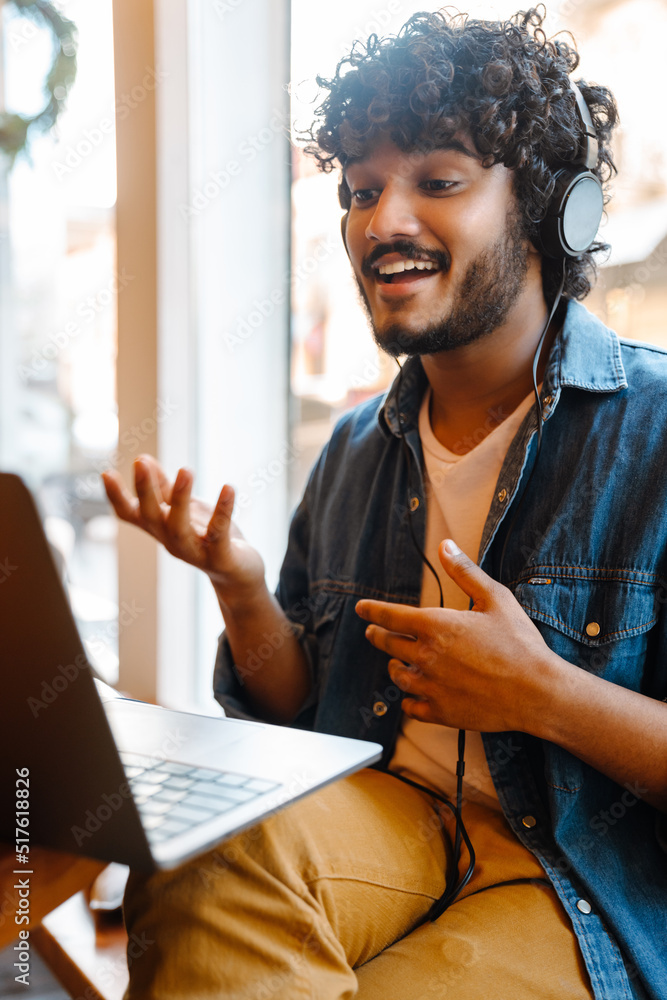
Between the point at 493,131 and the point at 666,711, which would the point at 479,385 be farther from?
the point at 666,711

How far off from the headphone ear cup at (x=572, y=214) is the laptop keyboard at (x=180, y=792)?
736mm

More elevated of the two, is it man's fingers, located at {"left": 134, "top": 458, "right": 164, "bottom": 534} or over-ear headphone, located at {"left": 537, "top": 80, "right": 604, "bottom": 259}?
over-ear headphone, located at {"left": 537, "top": 80, "right": 604, "bottom": 259}

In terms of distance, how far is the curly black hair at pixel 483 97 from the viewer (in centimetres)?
102

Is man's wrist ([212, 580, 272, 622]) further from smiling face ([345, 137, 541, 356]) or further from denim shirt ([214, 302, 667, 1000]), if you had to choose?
smiling face ([345, 137, 541, 356])

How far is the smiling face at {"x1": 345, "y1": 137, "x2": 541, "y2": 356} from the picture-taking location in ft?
3.39

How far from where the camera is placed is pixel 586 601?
0.93 metres

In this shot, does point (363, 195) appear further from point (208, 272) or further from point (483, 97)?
point (208, 272)

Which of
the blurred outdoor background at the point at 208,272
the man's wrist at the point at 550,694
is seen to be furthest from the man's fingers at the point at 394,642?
the blurred outdoor background at the point at 208,272

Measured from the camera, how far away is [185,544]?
3.27 feet

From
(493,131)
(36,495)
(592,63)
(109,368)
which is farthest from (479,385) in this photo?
(109,368)

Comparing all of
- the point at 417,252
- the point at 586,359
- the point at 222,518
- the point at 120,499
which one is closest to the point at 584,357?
the point at 586,359

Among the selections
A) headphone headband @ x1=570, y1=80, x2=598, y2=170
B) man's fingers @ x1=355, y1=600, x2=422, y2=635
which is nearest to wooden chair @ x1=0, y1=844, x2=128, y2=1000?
man's fingers @ x1=355, y1=600, x2=422, y2=635

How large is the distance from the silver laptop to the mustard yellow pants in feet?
0.33

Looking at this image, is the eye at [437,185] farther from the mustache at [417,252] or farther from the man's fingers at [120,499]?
the man's fingers at [120,499]
